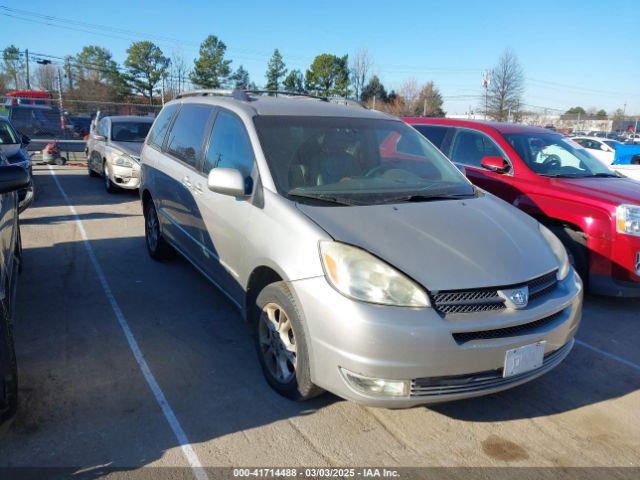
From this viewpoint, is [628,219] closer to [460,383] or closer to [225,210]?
[460,383]

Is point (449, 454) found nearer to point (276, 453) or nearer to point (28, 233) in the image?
point (276, 453)

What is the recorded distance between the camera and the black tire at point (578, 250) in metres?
4.96

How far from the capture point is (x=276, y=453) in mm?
2709

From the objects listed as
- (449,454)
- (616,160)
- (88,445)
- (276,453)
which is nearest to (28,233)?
(88,445)

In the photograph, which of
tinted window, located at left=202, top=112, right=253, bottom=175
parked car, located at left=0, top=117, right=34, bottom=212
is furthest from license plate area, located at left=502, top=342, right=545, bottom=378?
parked car, located at left=0, top=117, right=34, bottom=212

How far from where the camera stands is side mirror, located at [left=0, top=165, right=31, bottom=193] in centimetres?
289

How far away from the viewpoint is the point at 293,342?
3.06 meters

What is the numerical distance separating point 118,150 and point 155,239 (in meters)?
5.16

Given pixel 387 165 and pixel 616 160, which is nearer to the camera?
pixel 387 165

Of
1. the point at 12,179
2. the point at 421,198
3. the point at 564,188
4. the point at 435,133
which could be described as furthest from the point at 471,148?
the point at 12,179

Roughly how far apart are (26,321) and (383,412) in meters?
3.08

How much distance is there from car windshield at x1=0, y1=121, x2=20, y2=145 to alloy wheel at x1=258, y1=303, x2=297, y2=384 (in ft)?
28.2

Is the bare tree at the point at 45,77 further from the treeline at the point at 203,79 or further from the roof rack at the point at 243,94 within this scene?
the roof rack at the point at 243,94

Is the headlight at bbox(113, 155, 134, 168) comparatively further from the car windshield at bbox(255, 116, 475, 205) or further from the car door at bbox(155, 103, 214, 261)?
the car windshield at bbox(255, 116, 475, 205)
